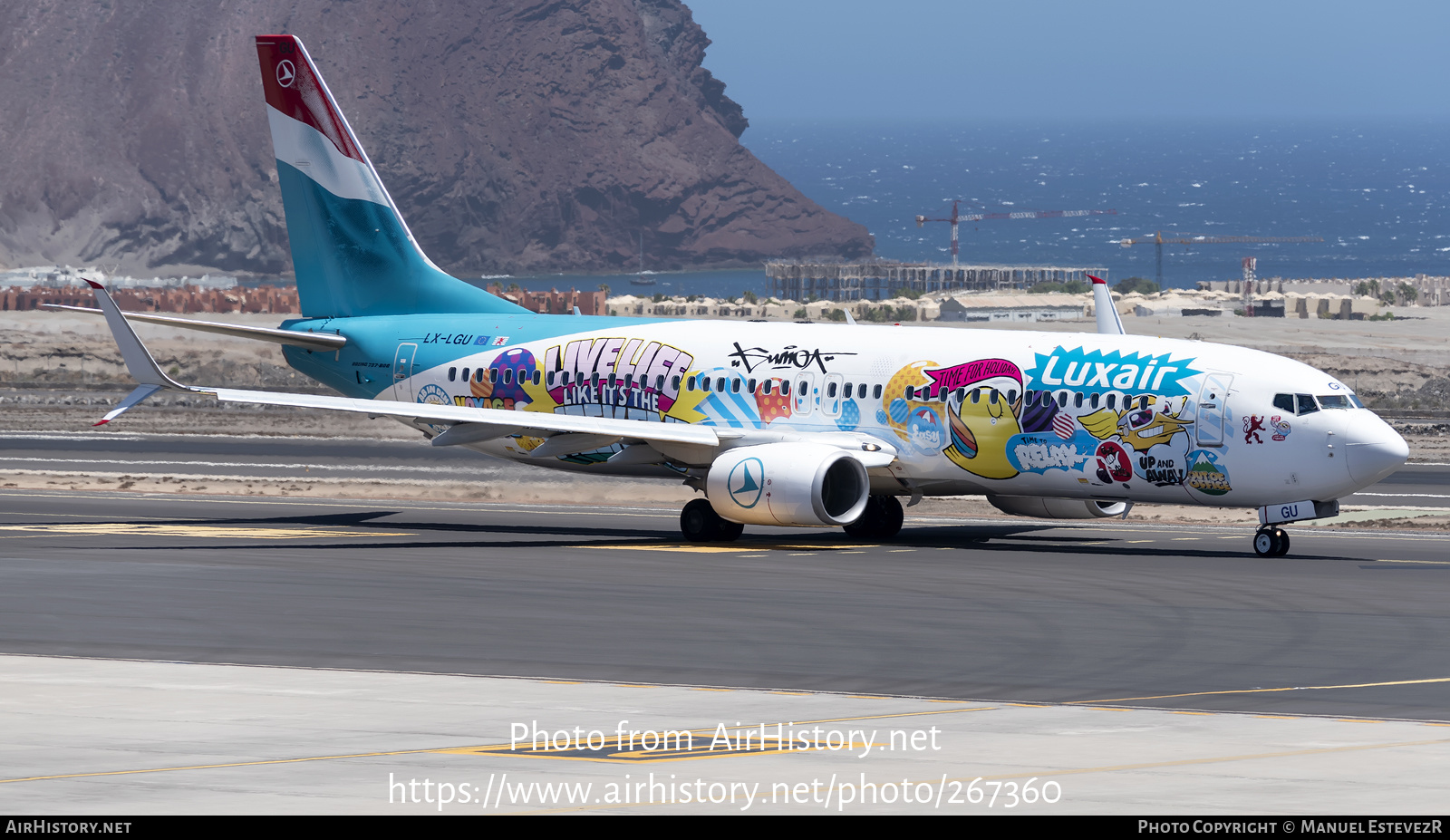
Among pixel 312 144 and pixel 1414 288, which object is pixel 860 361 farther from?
pixel 1414 288

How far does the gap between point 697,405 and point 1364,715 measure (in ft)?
75.8

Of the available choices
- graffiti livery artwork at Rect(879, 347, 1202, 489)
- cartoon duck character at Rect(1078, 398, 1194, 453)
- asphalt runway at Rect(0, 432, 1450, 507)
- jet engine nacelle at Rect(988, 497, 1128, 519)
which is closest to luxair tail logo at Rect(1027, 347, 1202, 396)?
graffiti livery artwork at Rect(879, 347, 1202, 489)

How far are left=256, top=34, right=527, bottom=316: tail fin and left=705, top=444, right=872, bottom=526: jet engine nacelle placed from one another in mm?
10369

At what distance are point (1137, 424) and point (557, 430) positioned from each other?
37.1 feet

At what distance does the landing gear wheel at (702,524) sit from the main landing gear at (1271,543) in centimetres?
1055

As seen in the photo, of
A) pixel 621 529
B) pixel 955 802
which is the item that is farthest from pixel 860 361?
pixel 955 802

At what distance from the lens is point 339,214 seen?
47.2 m

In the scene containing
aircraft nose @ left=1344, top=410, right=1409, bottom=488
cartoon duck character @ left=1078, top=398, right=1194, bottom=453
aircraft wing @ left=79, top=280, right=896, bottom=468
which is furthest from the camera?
aircraft wing @ left=79, top=280, right=896, bottom=468

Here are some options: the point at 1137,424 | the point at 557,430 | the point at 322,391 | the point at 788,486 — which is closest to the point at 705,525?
the point at 788,486

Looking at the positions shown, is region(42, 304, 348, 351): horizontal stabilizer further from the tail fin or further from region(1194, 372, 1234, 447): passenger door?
region(1194, 372, 1234, 447): passenger door

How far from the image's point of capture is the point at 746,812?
14.4 m

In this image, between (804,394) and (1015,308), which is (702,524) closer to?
(804,394)

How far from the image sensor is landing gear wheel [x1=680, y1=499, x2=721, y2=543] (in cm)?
4034
